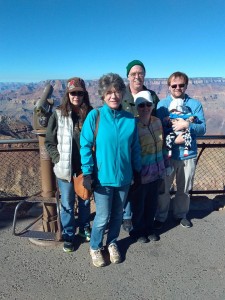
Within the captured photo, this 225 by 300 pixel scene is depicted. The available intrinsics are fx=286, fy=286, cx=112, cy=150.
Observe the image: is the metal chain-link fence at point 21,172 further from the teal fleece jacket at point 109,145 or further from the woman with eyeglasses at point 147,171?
the teal fleece jacket at point 109,145

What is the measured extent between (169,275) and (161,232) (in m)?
0.86

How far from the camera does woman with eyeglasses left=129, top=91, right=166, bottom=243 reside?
3254 mm

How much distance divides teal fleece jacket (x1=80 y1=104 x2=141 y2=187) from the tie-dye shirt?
331mm

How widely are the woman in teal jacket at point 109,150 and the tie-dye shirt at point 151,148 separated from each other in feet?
0.72

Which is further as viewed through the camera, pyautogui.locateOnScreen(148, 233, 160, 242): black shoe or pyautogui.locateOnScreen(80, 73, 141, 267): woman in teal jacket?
pyautogui.locateOnScreen(148, 233, 160, 242): black shoe

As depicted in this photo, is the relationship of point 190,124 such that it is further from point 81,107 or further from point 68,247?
point 68,247

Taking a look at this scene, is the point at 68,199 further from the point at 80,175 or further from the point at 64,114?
the point at 64,114

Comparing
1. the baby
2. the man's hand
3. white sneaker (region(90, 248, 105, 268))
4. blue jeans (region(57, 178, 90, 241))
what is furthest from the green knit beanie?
white sneaker (region(90, 248, 105, 268))

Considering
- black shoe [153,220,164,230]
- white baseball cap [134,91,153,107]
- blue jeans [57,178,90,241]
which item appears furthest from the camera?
black shoe [153,220,164,230]

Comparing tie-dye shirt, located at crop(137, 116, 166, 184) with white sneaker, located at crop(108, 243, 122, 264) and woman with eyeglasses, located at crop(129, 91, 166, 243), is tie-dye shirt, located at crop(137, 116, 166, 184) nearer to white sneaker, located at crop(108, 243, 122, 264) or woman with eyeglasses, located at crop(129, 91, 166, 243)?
woman with eyeglasses, located at crop(129, 91, 166, 243)

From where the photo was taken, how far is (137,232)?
369 cm

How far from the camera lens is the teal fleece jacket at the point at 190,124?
11.6 feet

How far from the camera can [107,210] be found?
10.1 ft

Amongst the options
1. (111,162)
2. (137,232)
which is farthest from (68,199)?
(137,232)
